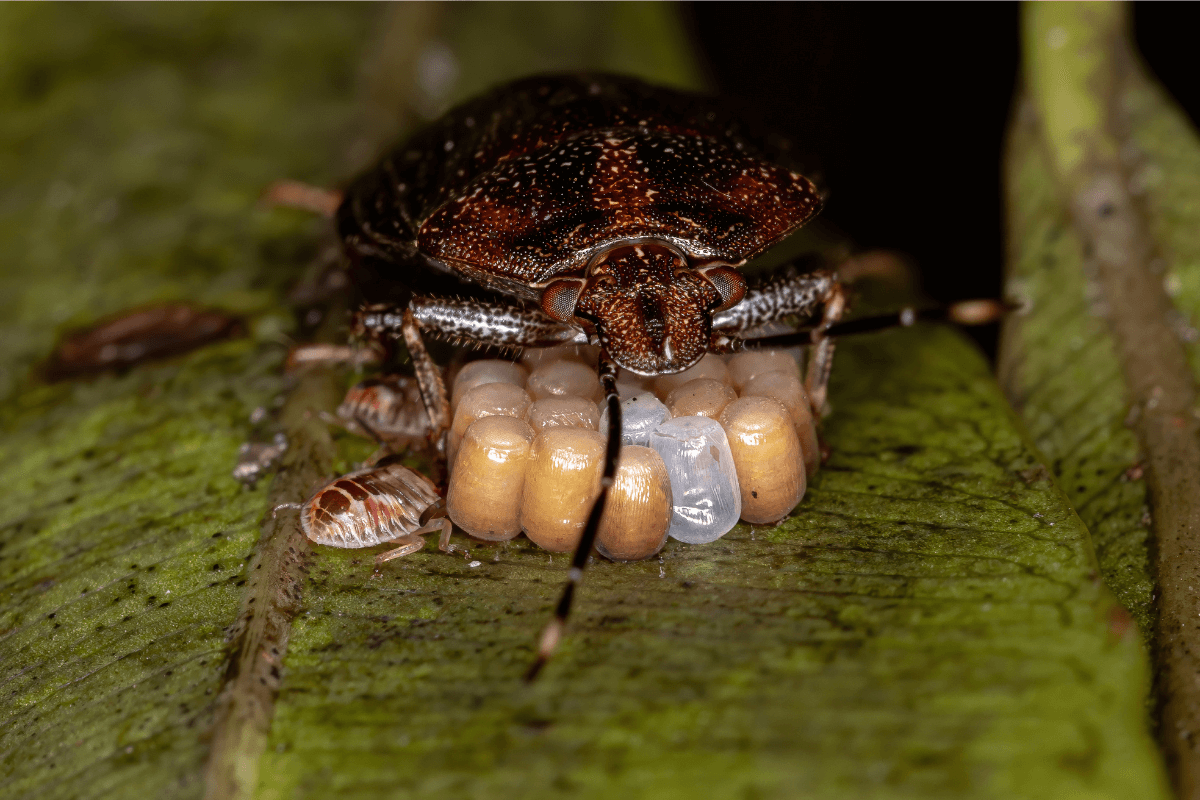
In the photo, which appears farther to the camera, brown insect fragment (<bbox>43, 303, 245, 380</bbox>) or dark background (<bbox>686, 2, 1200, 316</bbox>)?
dark background (<bbox>686, 2, 1200, 316</bbox>)

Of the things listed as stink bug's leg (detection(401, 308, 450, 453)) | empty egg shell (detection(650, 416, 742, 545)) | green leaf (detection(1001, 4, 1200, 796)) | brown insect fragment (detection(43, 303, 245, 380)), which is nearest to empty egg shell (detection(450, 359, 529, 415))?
stink bug's leg (detection(401, 308, 450, 453))

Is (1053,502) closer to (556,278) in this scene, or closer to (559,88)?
(556,278)

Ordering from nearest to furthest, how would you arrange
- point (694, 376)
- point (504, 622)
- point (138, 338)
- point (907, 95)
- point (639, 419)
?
1. point (504, 622)
2. point (639, 419)
3. point (694, 376)
4. point (138, 338)
5. point (907, 95)

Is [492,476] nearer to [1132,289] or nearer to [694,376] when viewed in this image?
[694,376]

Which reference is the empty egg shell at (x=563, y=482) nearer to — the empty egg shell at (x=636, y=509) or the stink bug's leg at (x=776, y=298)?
the empty egg shell at (x=636, y=509)

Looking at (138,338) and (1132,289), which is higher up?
(1132,289)

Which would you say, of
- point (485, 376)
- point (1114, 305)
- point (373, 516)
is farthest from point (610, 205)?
point (1114, 305)

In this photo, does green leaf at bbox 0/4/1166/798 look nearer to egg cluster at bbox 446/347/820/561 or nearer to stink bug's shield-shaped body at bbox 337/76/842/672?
egg cluster at bbox 446/347/820/561
